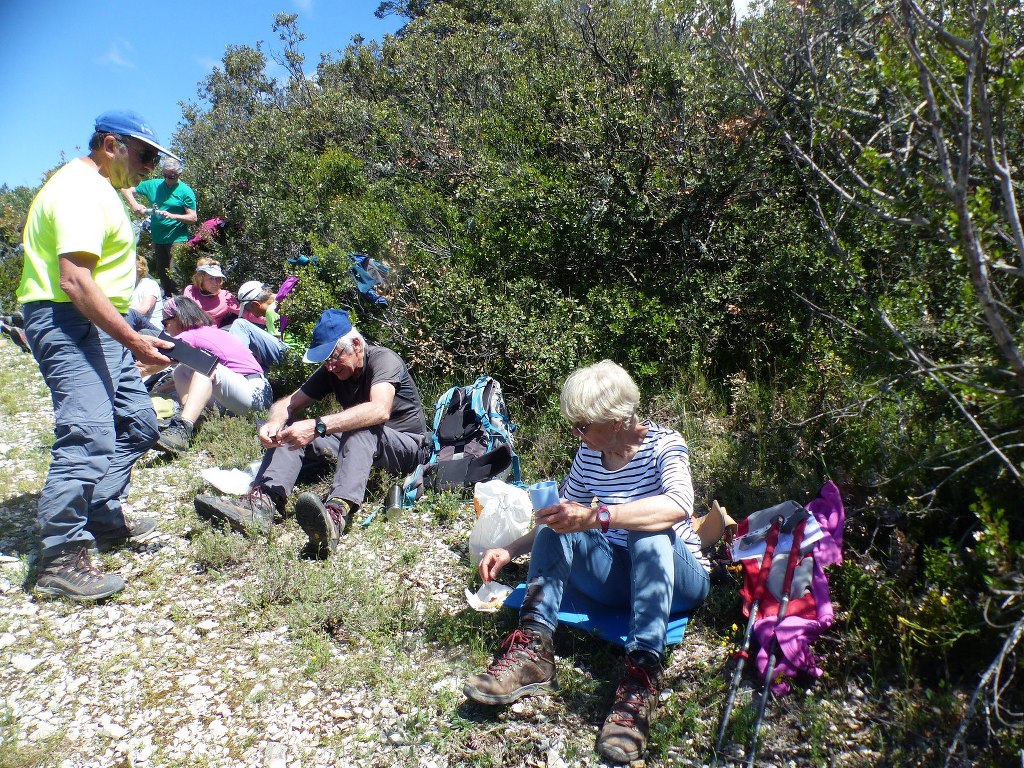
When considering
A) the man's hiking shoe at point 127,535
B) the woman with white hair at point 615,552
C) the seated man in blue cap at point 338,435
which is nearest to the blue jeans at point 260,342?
the seated man in blue cap at point 338,435

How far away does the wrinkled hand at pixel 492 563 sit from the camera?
303cm

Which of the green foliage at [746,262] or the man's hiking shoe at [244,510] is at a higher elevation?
the green foliage at [746,262]

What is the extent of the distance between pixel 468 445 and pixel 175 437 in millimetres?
2295

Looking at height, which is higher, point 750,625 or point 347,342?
point 347,342

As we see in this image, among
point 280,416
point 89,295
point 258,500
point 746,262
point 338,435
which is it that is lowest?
point 258,500

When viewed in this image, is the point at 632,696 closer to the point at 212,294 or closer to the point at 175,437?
the point at 175,437

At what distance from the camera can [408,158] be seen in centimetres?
Answer: 888

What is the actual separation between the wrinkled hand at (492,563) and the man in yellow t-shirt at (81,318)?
184 centimetres

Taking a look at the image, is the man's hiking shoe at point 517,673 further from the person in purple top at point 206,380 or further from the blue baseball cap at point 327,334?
the person in purple top at point 206,380

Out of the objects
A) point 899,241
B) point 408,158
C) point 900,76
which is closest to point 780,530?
point 899,241

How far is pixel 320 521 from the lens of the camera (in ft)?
12.0

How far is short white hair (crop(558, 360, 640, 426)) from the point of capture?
111 inches

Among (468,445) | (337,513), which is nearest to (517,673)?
(337,513)

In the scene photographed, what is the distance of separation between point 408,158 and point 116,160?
18.6ft
